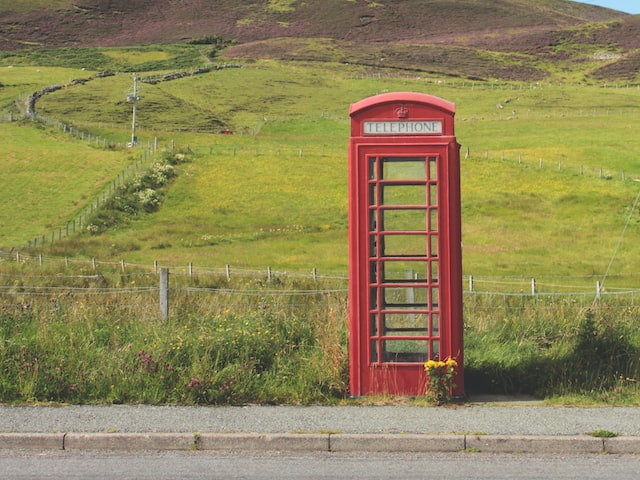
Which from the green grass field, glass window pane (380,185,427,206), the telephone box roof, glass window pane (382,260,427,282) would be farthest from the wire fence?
the telephone box roof

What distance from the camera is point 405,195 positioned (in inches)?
415

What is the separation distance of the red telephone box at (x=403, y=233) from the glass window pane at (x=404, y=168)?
0.01m

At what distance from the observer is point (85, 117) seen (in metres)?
74.2

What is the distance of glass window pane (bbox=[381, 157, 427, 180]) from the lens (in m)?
9.96

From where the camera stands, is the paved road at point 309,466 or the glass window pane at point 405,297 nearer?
the paved road at point 309,466

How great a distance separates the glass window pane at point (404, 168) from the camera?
9.96 meters

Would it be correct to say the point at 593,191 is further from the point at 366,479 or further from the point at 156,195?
the point at 366,479

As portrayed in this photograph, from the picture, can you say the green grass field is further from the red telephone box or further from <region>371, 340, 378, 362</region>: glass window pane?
the red telephone box

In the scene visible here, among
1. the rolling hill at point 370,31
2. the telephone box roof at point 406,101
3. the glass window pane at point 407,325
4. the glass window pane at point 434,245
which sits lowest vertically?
the glass window pane at point 407,325

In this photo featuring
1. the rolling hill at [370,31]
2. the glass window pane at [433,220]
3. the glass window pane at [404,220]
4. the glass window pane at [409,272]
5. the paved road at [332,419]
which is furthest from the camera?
the rolling hill at [370,31]

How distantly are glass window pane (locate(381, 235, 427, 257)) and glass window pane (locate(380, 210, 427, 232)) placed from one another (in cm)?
11

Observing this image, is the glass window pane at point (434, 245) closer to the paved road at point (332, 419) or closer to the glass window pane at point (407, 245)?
the glass window pane at point (407, 245)

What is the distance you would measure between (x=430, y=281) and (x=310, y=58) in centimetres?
11240


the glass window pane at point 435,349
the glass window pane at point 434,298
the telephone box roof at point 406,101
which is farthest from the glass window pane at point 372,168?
the glass window pane at point 435,349
